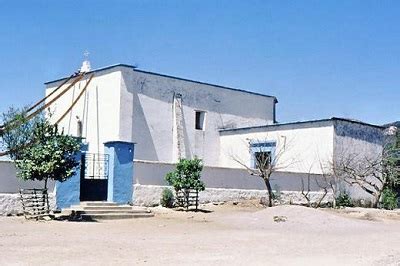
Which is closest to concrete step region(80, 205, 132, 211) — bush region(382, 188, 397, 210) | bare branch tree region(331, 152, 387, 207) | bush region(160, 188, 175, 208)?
bush region(160, 188, 175, 208)

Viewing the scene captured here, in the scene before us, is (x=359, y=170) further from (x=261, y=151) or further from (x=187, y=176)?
(x=187, y=176)

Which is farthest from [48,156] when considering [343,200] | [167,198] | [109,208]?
[343,200]

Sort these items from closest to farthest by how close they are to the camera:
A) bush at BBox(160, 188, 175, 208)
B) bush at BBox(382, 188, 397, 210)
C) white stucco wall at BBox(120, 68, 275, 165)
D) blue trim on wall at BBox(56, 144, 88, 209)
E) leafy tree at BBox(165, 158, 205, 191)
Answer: blue trim on wall at BBox(56, 144, 88, 209) < leafy tree at BBox(165, 158, 205, 191) < bush at BBox(160, 188, 175, 208) < bush at BBox(382, 188, 397, 210) < white stucco wall at BBox(120, 68, 275, 165)

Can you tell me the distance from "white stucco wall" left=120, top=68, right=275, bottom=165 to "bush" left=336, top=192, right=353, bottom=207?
801 centimetres

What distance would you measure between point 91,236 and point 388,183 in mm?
18718

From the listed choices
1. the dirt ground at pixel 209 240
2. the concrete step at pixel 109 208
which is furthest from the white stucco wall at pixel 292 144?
the concrete step at pixel 109 208

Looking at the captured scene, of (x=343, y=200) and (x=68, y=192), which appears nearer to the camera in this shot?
(x=68, y=192)

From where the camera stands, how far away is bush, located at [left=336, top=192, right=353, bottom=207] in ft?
95.1

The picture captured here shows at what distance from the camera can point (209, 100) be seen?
109 ft

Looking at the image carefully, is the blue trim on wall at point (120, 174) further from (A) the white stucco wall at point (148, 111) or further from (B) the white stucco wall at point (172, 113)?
(B) the white stucco wall at point (172, 113)

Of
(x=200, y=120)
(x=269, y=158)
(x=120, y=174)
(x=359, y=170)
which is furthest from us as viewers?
(x=200, y=120)

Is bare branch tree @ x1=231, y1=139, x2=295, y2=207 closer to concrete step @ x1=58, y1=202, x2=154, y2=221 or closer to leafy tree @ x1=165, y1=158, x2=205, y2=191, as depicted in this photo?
leafy tree @ x1=165, y1=158, x2=205, y2=191

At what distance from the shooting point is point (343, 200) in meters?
29.1

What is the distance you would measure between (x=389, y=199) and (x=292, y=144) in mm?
5734
